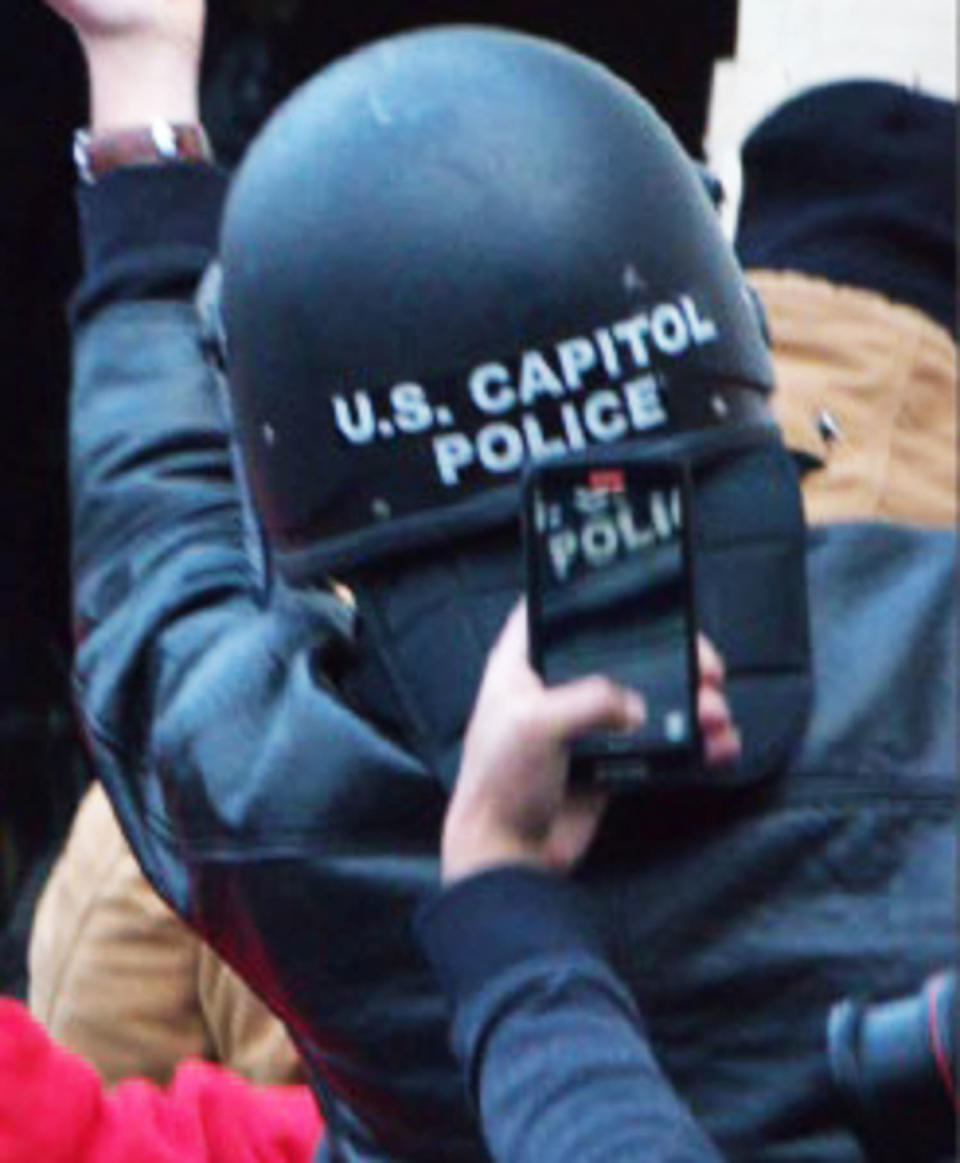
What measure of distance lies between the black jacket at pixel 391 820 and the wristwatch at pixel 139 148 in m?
0.08

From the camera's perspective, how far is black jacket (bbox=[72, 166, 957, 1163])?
121 centimetres


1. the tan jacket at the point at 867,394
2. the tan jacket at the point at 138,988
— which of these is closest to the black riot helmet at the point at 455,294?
the tan jacket at the point at 867,394

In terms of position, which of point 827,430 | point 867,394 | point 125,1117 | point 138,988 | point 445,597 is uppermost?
point 445,597

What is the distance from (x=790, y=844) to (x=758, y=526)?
124 mm

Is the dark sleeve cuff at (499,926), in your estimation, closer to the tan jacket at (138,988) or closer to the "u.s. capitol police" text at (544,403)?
the "u.s. capitol police" text at (544,403)

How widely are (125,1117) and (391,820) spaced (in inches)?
18.9

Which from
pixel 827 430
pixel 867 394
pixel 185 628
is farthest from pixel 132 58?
pixel 867 394

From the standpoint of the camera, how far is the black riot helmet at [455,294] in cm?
125

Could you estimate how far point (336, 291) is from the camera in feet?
4.26


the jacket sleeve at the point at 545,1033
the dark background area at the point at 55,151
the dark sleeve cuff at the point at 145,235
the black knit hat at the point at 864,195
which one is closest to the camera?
the jacket sleeve at the point at 545,1033

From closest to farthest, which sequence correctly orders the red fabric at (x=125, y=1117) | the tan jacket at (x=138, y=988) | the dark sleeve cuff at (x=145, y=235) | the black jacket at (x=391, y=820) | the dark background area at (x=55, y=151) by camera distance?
1. the black jacket at (x=391, y=820)
2. the dark sleeve cuff at (x=145, y=235)
3. the red fabric at (x=125, y=1117)
4. the tan jacket at (x=138, y=988)
5. the dark background area at (x=55, y=151)

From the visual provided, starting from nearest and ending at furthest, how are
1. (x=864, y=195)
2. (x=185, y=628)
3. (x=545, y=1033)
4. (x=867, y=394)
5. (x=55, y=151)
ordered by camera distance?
(x=545, y=1033) → (x=185, y=628) → (x=867, y=394) → (x=864, y=195) → (x=55, y=151)

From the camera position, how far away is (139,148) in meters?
1.47

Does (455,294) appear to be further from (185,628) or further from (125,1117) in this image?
(125,1117)
